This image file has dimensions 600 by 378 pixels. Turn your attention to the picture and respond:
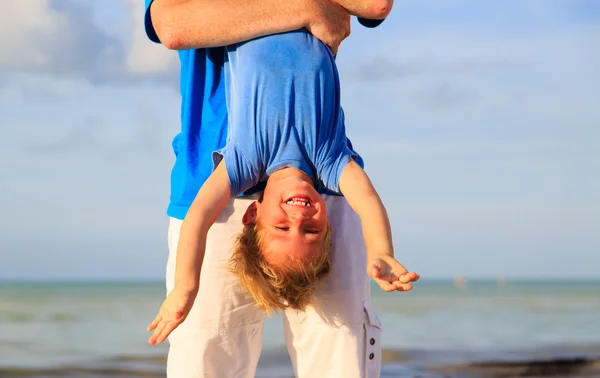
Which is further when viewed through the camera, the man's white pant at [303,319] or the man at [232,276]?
the man's white pant at [303,319]

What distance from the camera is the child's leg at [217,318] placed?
325 cm

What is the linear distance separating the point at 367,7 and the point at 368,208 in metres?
0.78

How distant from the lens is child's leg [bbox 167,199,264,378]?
10.7 feet

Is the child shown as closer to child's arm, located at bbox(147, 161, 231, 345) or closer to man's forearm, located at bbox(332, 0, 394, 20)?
child's arm, located at bbox(147, 161, 231, 345)

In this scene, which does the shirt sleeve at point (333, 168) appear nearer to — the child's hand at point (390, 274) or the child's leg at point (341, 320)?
the child's leg at point (341, 320)

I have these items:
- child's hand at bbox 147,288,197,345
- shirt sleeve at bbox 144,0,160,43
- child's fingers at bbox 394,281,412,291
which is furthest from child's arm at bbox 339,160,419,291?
shirt sleeve at bbox 144,0,160,43

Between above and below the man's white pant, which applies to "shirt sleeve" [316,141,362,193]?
above

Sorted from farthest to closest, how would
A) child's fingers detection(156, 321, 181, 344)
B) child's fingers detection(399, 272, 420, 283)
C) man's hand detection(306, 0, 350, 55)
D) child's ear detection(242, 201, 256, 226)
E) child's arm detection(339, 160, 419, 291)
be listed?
child's ear detection(242, 201, 256, 226) < man's hand detection(306, 0, 350, 55) < child's arm detection(339, 160, 419, 291) < child's fingers detection(156, 321, 181, 344) < child's fingers detection(399, 272, 420, 283)

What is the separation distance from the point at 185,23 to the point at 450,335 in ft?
38.6

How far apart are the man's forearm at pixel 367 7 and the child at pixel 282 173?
182mm

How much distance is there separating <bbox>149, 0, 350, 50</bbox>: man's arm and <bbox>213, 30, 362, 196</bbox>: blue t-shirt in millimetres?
79

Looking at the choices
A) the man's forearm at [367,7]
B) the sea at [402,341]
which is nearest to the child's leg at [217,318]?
the man's forearm at [367,7]

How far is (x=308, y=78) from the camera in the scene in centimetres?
317

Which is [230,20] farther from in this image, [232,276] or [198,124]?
[232,276]
